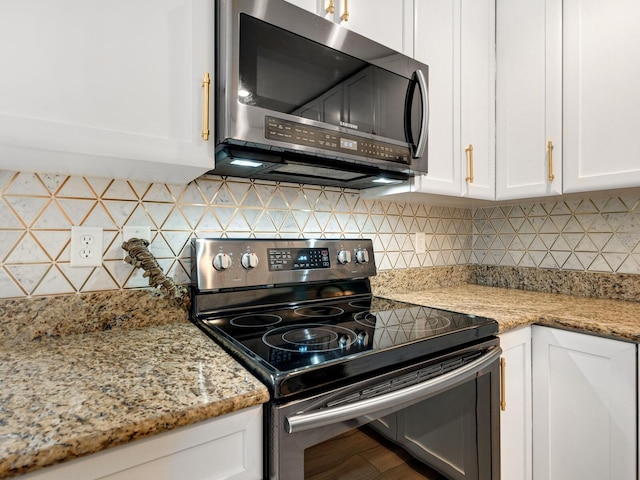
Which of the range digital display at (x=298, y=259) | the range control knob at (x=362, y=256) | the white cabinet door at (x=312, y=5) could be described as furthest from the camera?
the range control knob at (x=362, y=256)

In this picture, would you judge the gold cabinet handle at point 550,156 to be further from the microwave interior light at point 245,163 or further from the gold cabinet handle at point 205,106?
the gold cabinet handle at point 205,106

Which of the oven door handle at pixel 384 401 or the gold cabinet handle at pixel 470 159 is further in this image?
the gold cabinet handle at pixel 470 159

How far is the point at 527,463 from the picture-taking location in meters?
1.24

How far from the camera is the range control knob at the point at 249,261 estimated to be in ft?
3.89

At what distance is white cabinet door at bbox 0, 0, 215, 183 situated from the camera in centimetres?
69

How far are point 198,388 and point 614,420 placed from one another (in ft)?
4.19

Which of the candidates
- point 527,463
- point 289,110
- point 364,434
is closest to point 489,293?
point 527,463

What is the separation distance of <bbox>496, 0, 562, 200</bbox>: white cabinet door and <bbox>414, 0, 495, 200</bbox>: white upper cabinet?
4 cm

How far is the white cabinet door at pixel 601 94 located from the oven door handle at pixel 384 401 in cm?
91

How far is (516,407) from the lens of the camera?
1213mm

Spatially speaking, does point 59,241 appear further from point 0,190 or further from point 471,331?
point 471,331

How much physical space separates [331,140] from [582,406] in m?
1.22

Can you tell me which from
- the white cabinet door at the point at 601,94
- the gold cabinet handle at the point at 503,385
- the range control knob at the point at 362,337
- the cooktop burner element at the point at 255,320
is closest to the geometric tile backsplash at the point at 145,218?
the cooktop burner element at the point at 255,320

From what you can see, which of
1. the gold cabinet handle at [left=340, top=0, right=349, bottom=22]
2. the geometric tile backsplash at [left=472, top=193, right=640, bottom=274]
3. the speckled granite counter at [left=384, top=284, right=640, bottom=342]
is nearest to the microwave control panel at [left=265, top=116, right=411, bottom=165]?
the gold cabinet handle at [left=340, top=0, right=349, bottom=22]
